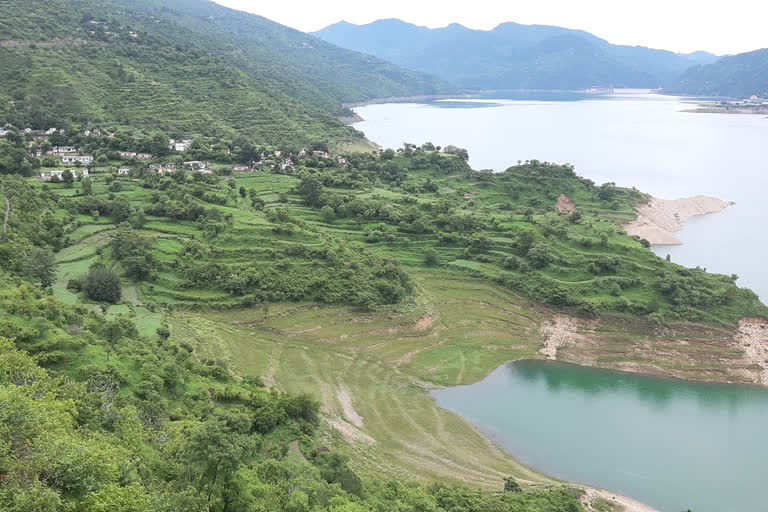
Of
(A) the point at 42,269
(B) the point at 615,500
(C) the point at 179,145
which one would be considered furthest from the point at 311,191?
(B) the point at 615,500

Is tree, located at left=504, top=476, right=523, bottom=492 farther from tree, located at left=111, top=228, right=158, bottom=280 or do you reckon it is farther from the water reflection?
tree, located at left=111, top=228, right=158, bottom=280

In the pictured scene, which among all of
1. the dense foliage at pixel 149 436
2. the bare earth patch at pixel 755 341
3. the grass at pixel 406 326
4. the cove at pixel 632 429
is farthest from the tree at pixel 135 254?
the bare earth patch at pixel 755 341

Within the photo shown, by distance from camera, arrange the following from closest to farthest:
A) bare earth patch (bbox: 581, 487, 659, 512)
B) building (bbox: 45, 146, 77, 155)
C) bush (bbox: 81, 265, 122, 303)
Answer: bare earth patch (bbox: 581, 487, 659, 512) < bush (bbox: 81, 265, 122, 303) < building (bbox: 45, 146, 77, 155)

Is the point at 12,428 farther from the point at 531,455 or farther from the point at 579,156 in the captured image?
the point at 579,156

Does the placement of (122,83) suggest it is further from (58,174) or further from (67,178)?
(67,178)

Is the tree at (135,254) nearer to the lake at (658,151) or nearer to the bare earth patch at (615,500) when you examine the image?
the bare earth patch at (615,500)

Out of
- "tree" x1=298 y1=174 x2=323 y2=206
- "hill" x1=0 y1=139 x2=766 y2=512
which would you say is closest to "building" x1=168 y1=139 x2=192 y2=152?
"hill" x1=0 y1=139 x2=766 y2=512
